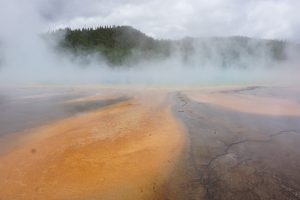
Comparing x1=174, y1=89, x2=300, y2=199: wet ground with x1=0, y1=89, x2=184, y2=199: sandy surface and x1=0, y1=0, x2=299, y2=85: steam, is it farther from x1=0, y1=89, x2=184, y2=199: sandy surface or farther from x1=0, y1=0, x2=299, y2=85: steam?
A: x1=0, y1=0, x2=299, y2=85: steam

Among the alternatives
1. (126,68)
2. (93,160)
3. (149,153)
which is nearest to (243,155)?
(149,153)

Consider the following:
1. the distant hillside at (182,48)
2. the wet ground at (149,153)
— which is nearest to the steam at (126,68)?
the distant hillside at (182,48)

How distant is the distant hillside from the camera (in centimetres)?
2678

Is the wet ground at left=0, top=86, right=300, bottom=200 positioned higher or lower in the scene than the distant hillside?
lower

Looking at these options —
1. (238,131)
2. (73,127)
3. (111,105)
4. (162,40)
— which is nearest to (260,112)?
(238,131)

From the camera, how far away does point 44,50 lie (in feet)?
78.0

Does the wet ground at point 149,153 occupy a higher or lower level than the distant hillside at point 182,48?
lower

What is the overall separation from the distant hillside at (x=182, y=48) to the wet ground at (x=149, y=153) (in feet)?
66.5

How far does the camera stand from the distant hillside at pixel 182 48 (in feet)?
87.9

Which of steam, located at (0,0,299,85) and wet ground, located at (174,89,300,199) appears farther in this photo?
steam, located at (0,0,299,85)

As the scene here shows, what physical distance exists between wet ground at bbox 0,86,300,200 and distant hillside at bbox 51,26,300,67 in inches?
797

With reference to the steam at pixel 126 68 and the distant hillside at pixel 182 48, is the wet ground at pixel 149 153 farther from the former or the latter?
the distant hillside at pixel 182 48

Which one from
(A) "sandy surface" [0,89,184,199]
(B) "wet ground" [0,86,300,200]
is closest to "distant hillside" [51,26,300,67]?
(B) "wet ground" [0,86,300,200]

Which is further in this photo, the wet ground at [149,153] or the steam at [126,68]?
the steam at [126,68]
